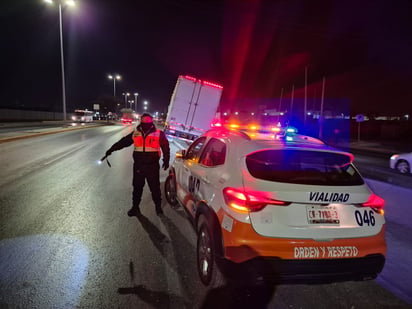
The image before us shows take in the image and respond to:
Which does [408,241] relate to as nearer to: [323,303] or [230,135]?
[323,303]

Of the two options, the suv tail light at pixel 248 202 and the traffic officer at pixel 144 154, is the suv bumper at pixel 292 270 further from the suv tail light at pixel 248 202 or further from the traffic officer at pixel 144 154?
the traffic officer at pixel 144 154

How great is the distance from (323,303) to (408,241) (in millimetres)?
2424

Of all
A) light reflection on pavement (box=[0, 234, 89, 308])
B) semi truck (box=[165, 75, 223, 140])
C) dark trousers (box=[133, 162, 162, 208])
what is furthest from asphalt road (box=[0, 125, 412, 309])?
semi truck (box=[165, 75, 223, 140])

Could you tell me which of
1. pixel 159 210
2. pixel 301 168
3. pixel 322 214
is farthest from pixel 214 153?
pixel 159 210

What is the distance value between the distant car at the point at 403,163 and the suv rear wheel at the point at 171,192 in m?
9.84

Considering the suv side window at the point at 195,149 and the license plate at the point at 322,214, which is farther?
the suv side window at the point at 195,149

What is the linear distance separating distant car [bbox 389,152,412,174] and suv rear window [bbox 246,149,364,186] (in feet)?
34.0

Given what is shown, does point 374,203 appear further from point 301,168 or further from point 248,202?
point 248,202

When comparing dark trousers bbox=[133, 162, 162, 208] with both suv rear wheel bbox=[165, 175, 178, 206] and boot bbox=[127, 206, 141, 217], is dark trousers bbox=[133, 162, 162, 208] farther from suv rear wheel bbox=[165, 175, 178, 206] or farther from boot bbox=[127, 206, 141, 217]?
suv rear wheel bbox=[165, 175, 178, 206]

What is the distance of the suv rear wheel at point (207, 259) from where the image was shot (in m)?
3.22

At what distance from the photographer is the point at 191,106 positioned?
555 inches

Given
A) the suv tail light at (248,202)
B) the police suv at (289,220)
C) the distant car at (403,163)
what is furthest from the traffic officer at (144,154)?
the distant car at (403,163)

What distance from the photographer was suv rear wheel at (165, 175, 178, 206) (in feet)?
19.5

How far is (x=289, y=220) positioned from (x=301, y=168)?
0.79 metres
